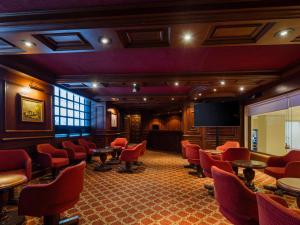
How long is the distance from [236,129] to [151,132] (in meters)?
5.79

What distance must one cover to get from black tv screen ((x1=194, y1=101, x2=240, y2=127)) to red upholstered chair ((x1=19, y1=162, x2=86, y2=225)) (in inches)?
212

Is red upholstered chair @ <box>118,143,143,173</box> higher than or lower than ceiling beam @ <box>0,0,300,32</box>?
lower

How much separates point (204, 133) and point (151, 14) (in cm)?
653

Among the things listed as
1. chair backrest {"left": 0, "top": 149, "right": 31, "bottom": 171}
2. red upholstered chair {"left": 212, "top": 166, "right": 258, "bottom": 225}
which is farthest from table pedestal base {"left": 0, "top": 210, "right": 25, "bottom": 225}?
red upholstered chair {"left": 212, "top": 166, "right": 258, "bottom": 225}

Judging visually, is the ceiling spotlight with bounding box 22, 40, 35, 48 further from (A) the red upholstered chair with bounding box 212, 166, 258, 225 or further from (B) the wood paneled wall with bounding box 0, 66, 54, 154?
(A) the red upholstered chair with bounding box 212, 166, 258, 225

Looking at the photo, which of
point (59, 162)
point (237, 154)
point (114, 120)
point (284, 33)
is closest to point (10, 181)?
point (59, 162)

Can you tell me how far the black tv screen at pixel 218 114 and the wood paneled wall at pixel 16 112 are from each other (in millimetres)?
5056

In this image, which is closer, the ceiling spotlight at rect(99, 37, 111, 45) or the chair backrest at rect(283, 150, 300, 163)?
the ceiling spotlight at rect(99, 37, 111, 45)

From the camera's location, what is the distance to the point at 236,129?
7387mm

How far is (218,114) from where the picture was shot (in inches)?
263

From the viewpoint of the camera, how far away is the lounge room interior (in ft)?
6.69

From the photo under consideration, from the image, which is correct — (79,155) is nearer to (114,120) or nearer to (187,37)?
(114,120)

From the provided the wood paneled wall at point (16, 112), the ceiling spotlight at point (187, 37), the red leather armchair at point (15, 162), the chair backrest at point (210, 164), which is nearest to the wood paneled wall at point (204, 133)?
the chair backrest at point (210, 164)

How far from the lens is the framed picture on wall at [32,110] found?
4.46 meters
